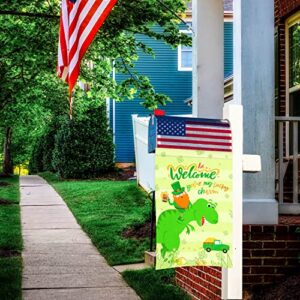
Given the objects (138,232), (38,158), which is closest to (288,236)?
(138,232)

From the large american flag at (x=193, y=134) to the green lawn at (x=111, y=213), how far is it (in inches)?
230

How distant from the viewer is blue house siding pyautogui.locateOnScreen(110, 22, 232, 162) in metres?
24.0

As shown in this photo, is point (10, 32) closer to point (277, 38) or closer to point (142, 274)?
point (277, 38)

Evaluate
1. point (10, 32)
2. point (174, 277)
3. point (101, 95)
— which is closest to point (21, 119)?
point (101, 95)

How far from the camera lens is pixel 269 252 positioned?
247 inches

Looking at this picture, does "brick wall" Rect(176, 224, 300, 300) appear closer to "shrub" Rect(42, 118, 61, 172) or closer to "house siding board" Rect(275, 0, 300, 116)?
"house siding board" Rect(275, 0, 300, 116)

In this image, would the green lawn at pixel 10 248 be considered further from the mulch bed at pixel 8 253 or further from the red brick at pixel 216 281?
the red brick at pixel 216 281

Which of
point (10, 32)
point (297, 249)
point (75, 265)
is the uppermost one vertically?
point (10, 32)

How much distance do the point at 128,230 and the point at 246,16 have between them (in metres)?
5.99

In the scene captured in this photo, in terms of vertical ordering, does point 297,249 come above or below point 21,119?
below

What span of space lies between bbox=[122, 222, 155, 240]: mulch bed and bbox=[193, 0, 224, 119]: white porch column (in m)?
3.89

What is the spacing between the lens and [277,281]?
6270 millimetres

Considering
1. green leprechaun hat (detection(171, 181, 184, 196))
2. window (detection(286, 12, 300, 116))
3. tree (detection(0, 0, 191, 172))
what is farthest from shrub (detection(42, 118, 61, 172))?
green leprechaun hat (detection(171, 181, 184, 196))

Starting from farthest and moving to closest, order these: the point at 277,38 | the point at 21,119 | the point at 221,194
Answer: the point at 21,119 < the point at 277,38 < the point at 221,194
